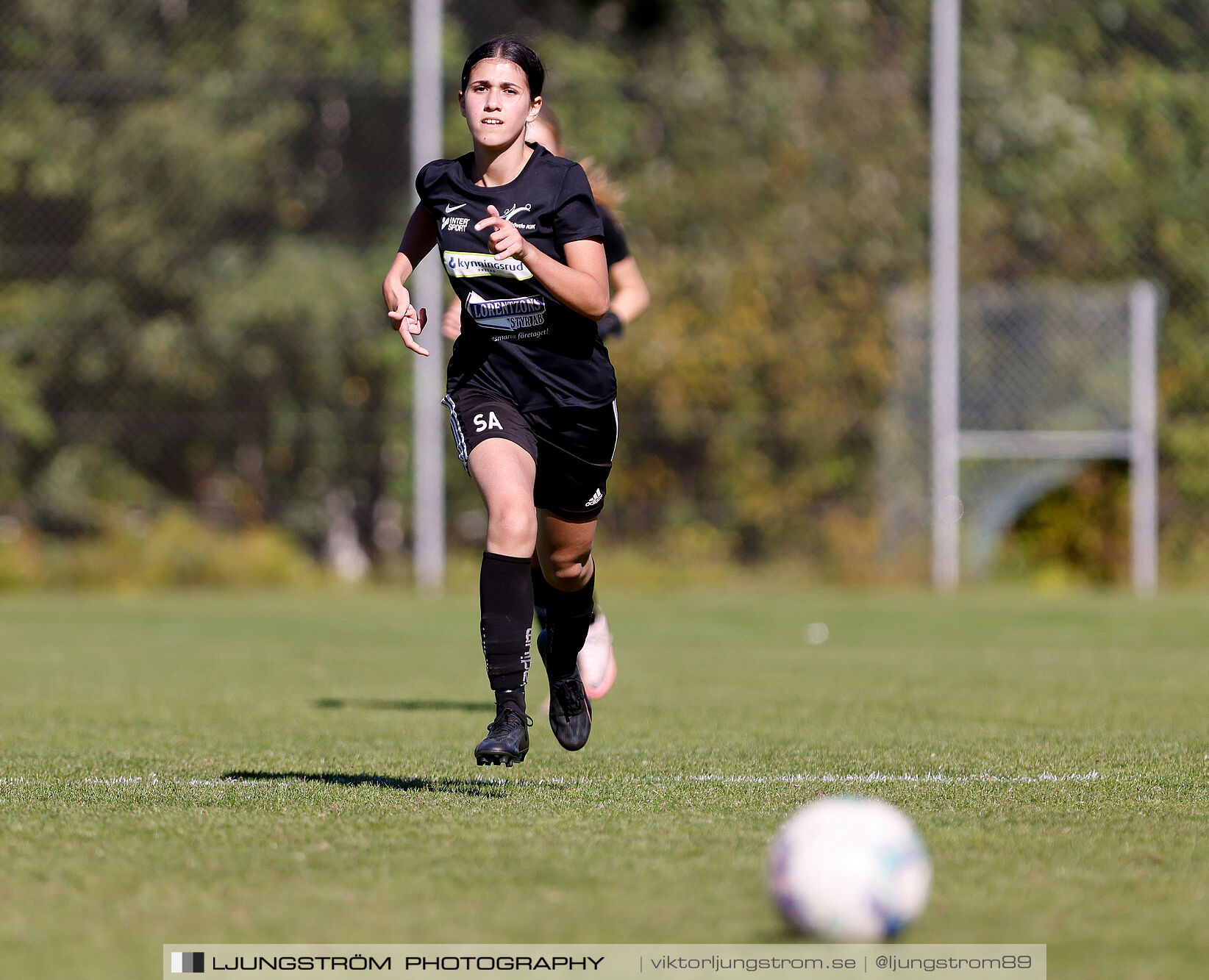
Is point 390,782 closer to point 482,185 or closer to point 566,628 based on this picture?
point 566,628

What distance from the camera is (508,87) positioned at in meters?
4.72

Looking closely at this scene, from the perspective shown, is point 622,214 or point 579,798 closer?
point 579,798

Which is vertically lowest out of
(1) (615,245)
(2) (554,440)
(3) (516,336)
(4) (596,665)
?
(4) (596,665)

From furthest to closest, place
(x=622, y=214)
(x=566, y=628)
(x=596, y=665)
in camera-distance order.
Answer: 1. (x=622, y=214)
2. (x=596, y=665)
3. (x=566, y=628)

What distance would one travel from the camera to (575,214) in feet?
15.5

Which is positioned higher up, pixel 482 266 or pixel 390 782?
pixel 482 266

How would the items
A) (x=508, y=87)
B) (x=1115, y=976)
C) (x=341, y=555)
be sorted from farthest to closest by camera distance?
1. (x=341, y=555)
2. (x=508, y=87)
3. (x=1115, y=976)

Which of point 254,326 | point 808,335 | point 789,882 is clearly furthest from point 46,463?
point 789,882

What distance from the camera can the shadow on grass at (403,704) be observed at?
694 centimetres

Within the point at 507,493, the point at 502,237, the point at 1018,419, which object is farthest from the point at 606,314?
the point at 1018,419

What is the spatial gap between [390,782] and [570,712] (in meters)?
0.56

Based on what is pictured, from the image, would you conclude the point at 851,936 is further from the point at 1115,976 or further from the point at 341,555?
the point at 341,555

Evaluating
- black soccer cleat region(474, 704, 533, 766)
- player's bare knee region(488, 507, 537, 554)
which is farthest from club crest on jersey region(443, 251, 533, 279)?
black soccer cleat region(474, 704, 533, 766)

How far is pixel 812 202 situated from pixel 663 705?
12.0 metres
